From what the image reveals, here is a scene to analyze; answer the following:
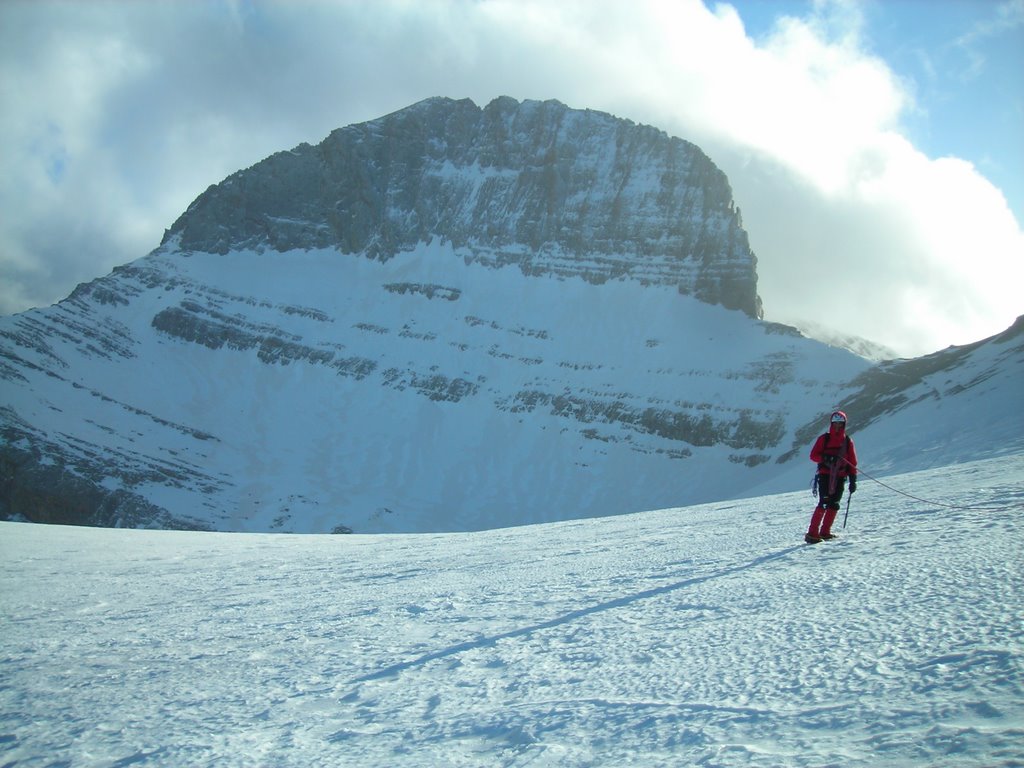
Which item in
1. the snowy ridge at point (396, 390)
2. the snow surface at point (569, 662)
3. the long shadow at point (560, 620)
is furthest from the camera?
the snowy ridge at point (396, 390)

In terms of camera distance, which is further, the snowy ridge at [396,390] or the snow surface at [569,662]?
the snowy ridge at [396,390]

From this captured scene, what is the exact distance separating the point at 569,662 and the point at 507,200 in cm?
13503

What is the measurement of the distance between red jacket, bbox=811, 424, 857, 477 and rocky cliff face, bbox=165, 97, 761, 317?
11598 centimetres

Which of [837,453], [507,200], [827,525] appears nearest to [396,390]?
[507,200]

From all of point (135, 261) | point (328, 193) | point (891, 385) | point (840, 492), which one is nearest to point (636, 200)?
point (328, 193)

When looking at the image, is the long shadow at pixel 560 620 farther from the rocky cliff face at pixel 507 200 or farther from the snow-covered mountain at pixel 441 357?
the rocky cliff face at pixel 507 200

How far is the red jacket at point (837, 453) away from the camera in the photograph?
1159 centimetres

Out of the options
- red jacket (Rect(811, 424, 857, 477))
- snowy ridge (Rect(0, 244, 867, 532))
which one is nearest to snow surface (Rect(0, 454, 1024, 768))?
red jacket (Rect(811, 424, 857, 477))

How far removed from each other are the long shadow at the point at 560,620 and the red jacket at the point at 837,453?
227 centimetres

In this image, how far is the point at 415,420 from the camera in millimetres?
106188

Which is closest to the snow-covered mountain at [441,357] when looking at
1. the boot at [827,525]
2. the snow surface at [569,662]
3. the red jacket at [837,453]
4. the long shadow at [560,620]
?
the red jacket at [837,453]

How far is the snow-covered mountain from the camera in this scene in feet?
270

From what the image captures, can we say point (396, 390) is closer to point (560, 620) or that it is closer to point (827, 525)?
point (827, 525)

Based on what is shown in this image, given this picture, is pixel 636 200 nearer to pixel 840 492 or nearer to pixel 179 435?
pixel 179 435
